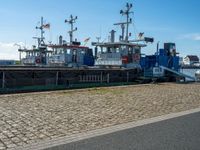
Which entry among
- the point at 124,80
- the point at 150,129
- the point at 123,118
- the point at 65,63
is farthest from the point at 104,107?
the point at 65,63

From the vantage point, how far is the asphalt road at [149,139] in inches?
248

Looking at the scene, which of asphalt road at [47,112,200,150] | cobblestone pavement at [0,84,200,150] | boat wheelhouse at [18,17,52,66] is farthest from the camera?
boat wheelhouse at [18,17,52,66]

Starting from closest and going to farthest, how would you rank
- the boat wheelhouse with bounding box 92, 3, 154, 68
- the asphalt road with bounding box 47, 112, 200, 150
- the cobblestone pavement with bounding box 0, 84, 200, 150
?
the asphalt road with bounding box 47, 112, 200, 150, the cobblestone pavement with bounding box 0, 84, 200, 150, the boat wheelhouse with bounding box 92, 3, 154, 68

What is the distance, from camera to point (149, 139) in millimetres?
6922

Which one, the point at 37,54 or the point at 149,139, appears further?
the point at 37,54

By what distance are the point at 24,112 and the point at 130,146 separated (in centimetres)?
439

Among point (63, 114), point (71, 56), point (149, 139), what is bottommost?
point (149, 139)

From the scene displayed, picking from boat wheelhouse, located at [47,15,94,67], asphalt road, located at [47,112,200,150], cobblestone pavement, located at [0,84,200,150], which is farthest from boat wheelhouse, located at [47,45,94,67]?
asphalt road, located at [47,112,200,150]

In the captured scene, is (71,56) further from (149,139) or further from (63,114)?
(149,139)

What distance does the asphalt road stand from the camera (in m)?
6.30

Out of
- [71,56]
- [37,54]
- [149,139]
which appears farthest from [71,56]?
[149,139]

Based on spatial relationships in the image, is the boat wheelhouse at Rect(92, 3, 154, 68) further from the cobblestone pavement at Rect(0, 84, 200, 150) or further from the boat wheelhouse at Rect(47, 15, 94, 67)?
the cobblestone pavement at Rect(0, 84, 200, 150)

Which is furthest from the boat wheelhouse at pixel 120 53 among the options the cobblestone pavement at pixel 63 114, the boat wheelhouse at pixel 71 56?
the cobblestone pavement at pixel 63 114

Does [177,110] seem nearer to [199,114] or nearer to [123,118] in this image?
[199,114]
